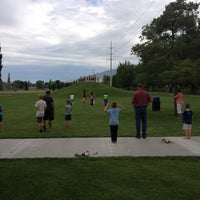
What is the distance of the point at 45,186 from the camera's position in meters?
5.66

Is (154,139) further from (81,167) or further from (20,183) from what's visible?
(20,183)

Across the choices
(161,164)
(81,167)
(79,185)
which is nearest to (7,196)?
(79,185)

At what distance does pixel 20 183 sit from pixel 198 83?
14626mm

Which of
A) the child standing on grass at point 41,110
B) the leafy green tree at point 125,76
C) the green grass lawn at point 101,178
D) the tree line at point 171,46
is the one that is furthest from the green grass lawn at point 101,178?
the leafy green tree at point 125,76

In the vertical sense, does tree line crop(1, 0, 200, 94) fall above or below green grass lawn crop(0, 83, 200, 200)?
above

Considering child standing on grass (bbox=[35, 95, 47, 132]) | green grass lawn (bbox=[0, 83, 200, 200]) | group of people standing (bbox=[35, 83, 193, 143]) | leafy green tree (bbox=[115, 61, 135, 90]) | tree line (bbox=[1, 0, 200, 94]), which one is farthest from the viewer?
leafy green tree (bbox=[115, 61, 135, 90])

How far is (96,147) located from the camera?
9.38m

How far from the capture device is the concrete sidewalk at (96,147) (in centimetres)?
843

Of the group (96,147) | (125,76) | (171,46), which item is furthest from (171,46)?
(125,76)

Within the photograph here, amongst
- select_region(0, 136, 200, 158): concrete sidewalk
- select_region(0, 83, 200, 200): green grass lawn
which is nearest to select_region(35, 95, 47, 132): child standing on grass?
select_region(0, 136, 200, 158): concrete sidewalk

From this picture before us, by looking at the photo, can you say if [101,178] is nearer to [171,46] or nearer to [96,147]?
[96,147]

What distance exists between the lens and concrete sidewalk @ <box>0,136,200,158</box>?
27.7ft

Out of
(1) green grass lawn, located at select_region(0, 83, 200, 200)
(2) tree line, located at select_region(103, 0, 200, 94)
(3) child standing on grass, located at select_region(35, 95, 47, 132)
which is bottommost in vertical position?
(1) green grass lawn, located at select_region(0, 83, 200, 200)

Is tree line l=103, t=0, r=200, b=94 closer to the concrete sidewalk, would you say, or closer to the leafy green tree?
the concrete sidewalk
